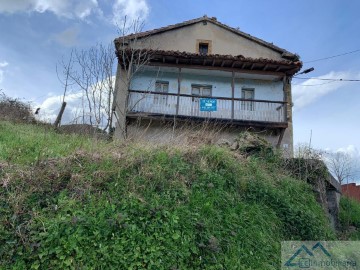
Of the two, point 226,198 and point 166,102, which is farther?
point 166,102

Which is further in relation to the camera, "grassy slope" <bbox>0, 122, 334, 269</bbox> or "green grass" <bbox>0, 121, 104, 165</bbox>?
"green grass" <bbox>0, 121, 104, 165</bbox>

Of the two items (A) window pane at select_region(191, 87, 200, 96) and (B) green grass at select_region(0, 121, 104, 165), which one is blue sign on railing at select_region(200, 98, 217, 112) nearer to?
(A) window pane at select_region(191, 87, 200, 96)

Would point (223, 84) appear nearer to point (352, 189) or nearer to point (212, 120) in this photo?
point (212, 120)

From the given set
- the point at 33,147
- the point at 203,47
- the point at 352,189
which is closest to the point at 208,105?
the point at 203,47

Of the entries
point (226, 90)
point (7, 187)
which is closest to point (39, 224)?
point (7, 187)

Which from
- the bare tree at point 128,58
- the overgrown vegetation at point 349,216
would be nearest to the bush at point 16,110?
the bare tree at point 128,58

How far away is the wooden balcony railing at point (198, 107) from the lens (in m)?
12.9

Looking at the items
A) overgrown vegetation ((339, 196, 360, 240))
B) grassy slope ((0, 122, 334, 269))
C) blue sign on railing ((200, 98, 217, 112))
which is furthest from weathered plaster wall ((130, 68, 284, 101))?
grassy slope ((0, 122, 334, 269))

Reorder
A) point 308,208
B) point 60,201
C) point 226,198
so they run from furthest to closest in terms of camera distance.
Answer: point 308,208, point 226,198, point 60,201

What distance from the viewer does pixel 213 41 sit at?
1577 centimetres

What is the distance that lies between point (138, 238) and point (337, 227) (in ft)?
26.0

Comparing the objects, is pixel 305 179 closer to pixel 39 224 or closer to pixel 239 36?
pixel 39 224

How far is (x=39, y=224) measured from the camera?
13.5 ft

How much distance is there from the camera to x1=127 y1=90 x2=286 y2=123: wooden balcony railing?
42.2 ft
